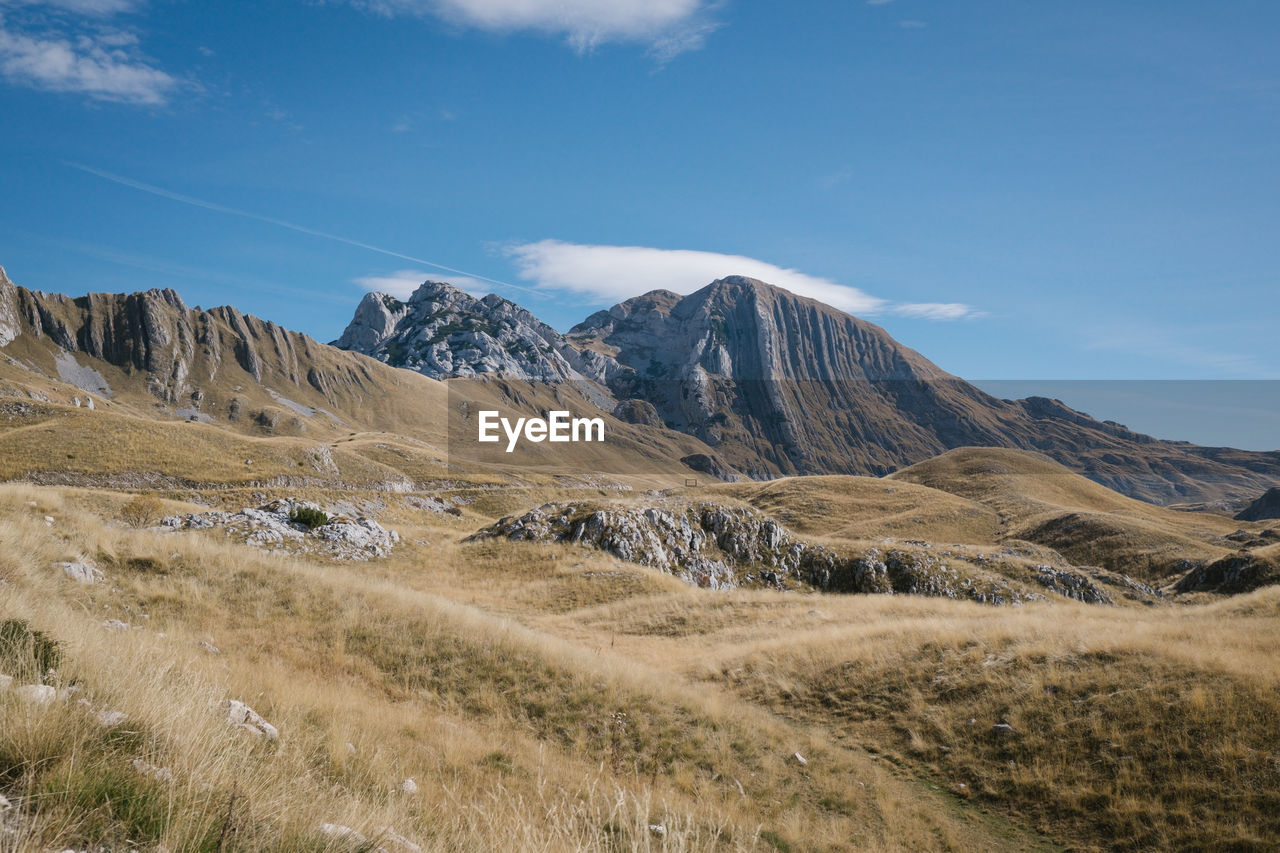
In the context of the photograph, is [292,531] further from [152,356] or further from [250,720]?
[152,356]

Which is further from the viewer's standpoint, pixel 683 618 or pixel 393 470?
pixel 393 470

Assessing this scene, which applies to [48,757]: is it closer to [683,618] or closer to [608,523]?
[683,618]

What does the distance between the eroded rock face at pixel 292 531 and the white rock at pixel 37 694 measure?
24.0 meters

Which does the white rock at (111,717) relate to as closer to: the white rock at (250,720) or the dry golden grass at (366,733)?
the dry golden grass at (366,733)

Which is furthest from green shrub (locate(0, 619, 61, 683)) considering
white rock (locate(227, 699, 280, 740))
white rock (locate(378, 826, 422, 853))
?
white rock (locate(378, 826, 422, 853))

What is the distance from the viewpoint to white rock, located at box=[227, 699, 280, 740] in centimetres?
673

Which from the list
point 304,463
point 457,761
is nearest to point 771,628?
point 457,761

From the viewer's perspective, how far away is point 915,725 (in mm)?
13172

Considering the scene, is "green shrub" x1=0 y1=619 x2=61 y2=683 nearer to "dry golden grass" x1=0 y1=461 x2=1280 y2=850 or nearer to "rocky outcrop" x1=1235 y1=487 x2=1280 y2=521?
"dry golden grass" x1=0 y1=461 x2=1280 y2=850

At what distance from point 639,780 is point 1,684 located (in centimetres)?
804

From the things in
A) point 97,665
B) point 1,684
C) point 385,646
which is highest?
point 1,684

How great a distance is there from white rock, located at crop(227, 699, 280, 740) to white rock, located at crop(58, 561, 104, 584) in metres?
9.68

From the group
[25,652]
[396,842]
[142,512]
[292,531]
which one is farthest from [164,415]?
[396,842]

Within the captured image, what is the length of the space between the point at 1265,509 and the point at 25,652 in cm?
24873
